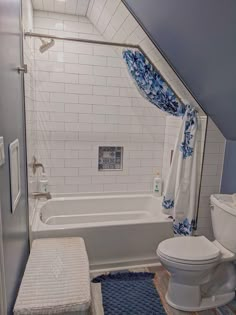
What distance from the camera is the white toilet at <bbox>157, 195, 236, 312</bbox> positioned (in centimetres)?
166

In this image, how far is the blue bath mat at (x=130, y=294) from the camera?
1.74m

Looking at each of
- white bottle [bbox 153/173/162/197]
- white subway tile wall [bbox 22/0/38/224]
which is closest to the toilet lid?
white bottle [bbox 153/173/162/197]

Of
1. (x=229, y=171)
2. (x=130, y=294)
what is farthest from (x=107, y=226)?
(x=229, y=171)

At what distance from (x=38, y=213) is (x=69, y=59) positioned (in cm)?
168

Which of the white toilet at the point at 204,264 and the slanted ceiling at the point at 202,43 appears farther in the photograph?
the white toilet at the point at 204,264

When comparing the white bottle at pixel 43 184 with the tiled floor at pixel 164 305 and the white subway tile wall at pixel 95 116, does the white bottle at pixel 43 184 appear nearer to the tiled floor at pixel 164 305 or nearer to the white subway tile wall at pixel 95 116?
the white subway tile wall at pixel 95 116

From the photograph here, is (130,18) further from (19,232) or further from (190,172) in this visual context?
(19,232)

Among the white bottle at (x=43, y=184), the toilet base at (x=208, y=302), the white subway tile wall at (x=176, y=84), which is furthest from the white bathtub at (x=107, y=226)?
the toilet base at (x=208, y=302)

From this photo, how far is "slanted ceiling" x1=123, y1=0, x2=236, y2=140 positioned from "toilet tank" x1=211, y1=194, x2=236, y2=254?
0.61 meters

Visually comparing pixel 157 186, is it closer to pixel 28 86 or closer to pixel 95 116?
pixel 95 116

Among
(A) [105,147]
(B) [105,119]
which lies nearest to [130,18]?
(B) [105,119]

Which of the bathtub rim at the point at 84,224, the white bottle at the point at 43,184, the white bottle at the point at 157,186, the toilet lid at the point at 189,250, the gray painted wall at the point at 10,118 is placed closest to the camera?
the gray painted wall at the point at 10,118

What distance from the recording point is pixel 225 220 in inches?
70.4

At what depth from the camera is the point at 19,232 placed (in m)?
1.51
